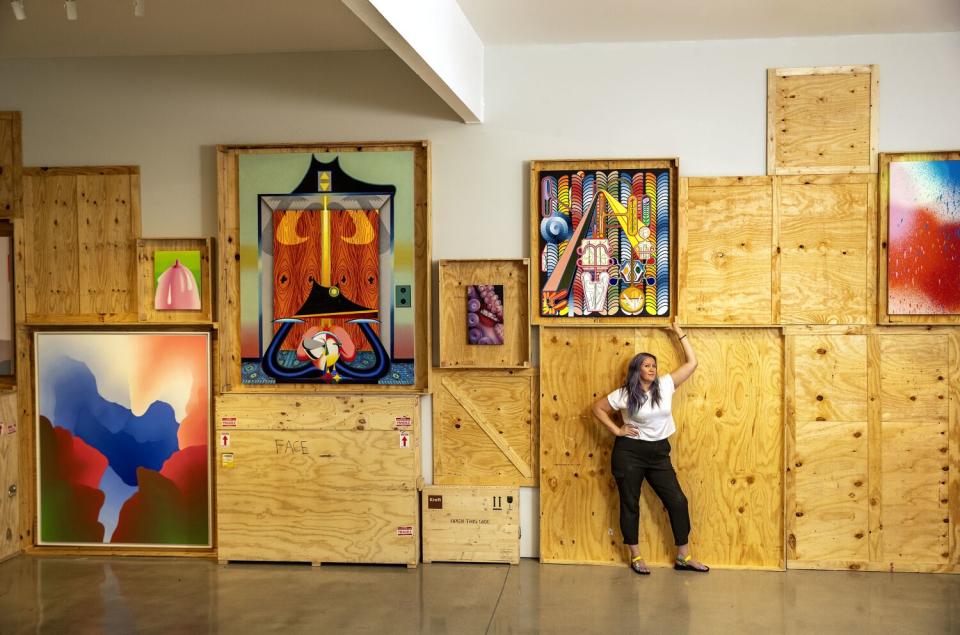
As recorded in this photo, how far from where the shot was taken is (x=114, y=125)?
21.7 ft

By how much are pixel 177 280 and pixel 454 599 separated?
290 centimetres

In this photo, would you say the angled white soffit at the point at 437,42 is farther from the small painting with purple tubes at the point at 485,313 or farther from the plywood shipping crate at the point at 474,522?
the plywood shipping crate at the point at 474,522

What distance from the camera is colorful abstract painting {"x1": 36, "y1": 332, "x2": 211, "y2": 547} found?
21.6 feet

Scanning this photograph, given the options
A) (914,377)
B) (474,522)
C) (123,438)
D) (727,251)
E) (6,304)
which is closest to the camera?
(914,377)

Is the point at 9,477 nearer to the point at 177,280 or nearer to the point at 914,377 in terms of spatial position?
the point at 177,280

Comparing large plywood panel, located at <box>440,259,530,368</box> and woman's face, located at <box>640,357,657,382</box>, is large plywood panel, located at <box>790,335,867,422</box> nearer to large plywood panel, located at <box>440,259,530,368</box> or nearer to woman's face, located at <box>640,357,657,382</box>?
woman's face, located at <box>640,357,657,382</box>

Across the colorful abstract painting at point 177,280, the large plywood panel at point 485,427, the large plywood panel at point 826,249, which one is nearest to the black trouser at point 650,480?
the large plywood panel at point 485,427

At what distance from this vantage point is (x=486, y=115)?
6.38 m

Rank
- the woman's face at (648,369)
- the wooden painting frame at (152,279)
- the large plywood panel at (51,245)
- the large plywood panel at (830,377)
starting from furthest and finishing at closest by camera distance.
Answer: the large plywood panel at (51,245) → the wooden painting frame at (152,279) → the large plywood panel at (830,377) → the woman's face at (648,369)

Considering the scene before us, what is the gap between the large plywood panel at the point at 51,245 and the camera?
21.8ft

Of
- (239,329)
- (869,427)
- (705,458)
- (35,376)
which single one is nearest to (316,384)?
(239,329)

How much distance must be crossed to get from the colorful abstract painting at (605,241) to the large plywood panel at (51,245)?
3.29m

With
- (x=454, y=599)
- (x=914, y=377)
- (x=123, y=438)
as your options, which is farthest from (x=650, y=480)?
(x=123, y=438)

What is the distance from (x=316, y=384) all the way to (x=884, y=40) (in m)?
4.36
